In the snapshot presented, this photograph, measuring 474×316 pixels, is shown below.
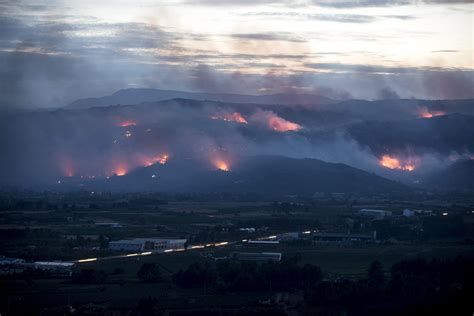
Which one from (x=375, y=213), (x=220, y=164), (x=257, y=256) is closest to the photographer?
(x=257, y=256)

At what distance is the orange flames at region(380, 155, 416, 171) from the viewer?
415 ft

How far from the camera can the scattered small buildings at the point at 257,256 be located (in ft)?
175

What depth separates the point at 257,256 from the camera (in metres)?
54.3

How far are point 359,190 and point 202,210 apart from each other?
2407 centimetres

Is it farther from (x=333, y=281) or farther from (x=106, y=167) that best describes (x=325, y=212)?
(x=106, y=167)

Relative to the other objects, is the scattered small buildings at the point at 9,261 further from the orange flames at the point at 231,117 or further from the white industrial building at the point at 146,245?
the orange flames at the point at 231,117

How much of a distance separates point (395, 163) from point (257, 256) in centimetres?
7460

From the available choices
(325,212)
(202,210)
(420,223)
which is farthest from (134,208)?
(420,223)

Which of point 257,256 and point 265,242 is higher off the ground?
point 257,256

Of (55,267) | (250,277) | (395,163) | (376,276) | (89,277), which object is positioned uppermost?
(376,276)

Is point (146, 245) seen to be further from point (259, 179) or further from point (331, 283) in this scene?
point (259, 179)

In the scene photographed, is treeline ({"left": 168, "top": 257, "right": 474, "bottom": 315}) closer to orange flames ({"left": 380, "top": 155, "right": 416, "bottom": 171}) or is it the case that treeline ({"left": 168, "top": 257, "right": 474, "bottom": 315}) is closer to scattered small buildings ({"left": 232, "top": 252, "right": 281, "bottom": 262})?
scattered small buildings ({"left": 232, "top": 252, "right": 281, "bottom": 262})

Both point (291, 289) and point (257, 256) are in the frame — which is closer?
point (291, 289)

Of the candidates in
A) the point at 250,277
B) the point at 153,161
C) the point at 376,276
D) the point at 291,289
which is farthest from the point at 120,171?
the point at 376,276
